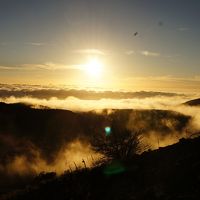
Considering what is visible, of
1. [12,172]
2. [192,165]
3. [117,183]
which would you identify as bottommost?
[12,172]

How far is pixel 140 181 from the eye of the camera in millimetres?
18203

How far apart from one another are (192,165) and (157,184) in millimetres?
2161

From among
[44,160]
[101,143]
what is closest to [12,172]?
[44,160]

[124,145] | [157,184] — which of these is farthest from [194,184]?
[124,145]

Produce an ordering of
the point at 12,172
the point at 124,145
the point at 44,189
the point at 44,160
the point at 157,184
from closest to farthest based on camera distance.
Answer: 1. the point at 157,184
2. the point at 44,189
3. the point at 124,145
4. the point at 12,172
5. the point at 44,160

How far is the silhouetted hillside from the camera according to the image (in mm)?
16281

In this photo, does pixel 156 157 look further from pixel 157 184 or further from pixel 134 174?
pixel 157 184

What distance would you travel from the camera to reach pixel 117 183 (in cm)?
1861

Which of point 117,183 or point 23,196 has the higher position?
point 117,183

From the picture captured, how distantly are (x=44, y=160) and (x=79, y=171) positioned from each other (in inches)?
6571

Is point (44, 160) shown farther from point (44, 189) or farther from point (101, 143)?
point (44, 189)

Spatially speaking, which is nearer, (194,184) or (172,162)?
(194,184)

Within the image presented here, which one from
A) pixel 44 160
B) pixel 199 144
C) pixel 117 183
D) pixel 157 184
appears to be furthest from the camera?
pixel 44 160

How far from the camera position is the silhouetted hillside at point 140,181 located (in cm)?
1628
